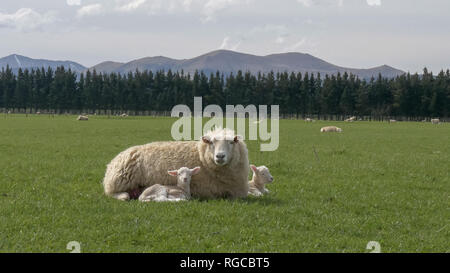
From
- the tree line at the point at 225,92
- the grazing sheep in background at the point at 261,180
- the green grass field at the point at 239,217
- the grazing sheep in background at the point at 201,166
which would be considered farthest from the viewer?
the tree line at the point at 225,92

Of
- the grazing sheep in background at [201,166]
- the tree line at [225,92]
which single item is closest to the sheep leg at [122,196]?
the grazing sheep in background at [201,166]

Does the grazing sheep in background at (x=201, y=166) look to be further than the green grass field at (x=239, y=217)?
Yes

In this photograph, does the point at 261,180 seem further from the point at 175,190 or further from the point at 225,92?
the point at 225,92

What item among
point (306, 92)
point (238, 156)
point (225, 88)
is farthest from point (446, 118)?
point (238, 156)

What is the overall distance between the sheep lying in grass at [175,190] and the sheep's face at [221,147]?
60 cm

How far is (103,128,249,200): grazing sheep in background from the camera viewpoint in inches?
469

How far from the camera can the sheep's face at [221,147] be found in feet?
37.5

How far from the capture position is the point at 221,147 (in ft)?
38.3

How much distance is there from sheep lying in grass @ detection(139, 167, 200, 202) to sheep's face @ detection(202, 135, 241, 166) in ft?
1.96

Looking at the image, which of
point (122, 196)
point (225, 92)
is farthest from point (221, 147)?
point (225, 92)

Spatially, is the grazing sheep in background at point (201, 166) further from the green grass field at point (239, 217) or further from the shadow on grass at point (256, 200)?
the green grass field at point (239, 217)

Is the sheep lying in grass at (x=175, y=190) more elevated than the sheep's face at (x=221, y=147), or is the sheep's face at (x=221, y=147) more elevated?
the sheep's face at (x=221, y=147)

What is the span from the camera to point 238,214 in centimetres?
999

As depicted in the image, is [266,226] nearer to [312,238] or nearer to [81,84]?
[312,238]
